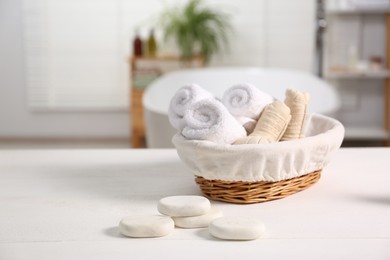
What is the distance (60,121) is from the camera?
5.34 m

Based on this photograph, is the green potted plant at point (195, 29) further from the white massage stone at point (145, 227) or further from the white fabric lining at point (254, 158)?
the white massage stone at point (145, 227)

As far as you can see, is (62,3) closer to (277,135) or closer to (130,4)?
(130,4)

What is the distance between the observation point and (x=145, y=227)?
38.6 inches

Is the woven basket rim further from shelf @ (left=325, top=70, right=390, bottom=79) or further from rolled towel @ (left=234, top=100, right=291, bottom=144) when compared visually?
shelf @ (left=325, top=70, right=390, bottom=79)

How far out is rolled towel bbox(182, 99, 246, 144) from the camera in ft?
3.86

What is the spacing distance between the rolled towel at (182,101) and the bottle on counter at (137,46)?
3.73 m

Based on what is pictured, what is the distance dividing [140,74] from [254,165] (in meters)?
3.81

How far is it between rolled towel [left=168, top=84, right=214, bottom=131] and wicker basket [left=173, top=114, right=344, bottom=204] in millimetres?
49

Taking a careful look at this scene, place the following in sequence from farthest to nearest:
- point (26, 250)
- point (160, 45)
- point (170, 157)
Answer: point (160, 45), point (170, 157), point (26, 250)

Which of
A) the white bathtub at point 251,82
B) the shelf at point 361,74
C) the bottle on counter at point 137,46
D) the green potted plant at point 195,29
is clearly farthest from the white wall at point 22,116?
the shelf at point 361,74

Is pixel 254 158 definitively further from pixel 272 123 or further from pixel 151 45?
pixel 151 45

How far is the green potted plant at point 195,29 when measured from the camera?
4883mm

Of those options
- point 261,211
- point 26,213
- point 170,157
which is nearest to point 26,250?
point 26,213

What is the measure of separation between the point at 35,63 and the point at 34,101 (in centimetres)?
29
